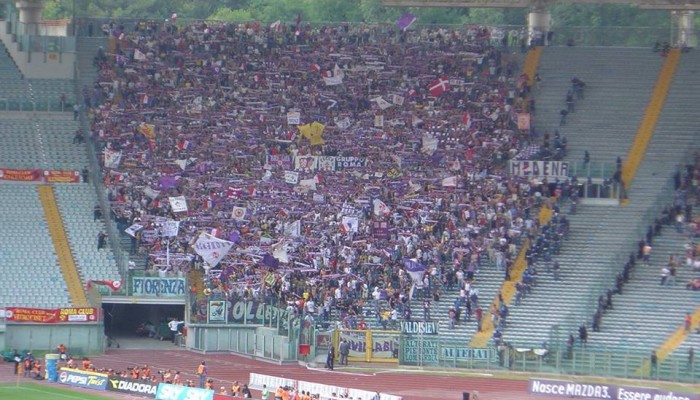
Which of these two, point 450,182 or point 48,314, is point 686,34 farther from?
point 48,314

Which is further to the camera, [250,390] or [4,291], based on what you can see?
[4,291]

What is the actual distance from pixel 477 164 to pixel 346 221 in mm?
5673

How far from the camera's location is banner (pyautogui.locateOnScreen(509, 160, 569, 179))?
56844 millimetres

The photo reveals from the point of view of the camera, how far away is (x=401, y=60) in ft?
205

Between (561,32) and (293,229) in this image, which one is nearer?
(293,229)

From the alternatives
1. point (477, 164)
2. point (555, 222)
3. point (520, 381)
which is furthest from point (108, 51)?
point (520, 381)

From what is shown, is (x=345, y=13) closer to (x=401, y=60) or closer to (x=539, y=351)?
(x=401, y=60)

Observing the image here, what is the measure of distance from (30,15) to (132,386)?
76.8 feet

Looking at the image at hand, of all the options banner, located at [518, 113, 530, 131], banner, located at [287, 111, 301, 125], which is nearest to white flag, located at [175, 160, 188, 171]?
banner, located at [287, 111, 301, 125]

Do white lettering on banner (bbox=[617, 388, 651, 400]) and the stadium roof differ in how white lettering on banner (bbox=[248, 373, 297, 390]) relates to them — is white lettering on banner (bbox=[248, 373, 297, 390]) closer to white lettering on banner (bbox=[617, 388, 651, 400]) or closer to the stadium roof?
white lettering on banner (bbox=[617, 388, 651, 400])

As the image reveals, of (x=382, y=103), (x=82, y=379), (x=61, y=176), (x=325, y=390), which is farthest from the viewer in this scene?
(x=382, y=103)

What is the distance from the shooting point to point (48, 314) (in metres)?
51.8

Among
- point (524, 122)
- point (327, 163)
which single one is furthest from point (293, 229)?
point (524, 122)

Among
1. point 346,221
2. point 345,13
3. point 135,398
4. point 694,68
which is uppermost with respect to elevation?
point 345,13
